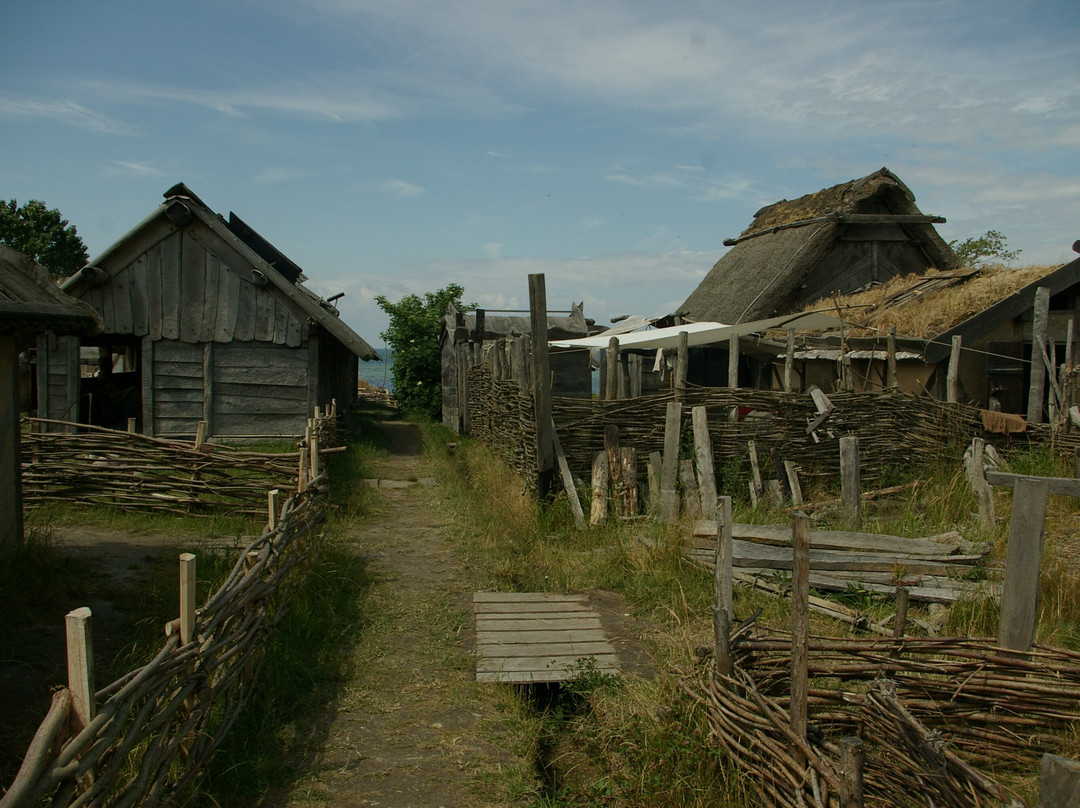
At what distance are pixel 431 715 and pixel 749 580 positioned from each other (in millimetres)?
2706

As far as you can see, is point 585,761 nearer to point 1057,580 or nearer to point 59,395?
point 1057,580

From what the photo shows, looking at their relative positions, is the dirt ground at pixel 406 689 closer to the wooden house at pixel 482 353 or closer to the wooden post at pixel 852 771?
the wooden post at pixel 852 771

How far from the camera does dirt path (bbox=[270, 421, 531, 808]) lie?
3623 millimetres

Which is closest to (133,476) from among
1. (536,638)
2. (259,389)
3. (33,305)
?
(33,305)

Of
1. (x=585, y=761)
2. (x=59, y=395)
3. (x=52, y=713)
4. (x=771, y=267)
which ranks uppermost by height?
(x=771, y=267)

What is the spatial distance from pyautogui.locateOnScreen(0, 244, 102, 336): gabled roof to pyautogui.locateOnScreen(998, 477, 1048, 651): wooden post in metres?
5.41

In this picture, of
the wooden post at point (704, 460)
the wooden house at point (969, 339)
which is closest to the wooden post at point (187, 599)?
the wooden post at point (704, 460)

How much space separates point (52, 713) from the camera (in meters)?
2.32

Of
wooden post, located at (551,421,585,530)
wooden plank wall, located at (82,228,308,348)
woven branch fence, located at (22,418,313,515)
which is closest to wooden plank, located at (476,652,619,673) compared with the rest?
wooden post, located at (551,421,585,530)

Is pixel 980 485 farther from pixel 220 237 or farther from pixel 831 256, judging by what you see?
pixel 220 237

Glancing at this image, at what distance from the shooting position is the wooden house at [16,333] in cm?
539

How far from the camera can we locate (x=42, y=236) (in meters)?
30.8

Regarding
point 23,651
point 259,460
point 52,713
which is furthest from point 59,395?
point 52,713

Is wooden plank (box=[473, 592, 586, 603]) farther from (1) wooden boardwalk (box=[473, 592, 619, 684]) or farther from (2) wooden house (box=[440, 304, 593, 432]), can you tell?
(2) wooden house (box=[440, 304, 593, 432])
